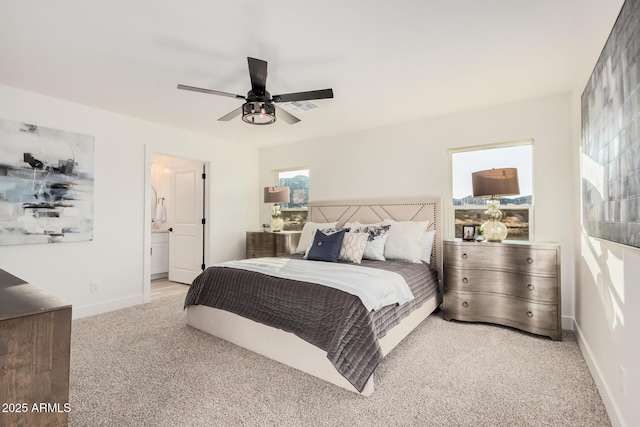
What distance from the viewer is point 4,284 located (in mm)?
1238

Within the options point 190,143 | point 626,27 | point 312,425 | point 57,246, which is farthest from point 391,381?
point 190,143

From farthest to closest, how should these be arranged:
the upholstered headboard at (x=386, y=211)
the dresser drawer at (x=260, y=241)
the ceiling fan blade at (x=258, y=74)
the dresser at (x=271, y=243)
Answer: the dresser drawer at (x=260, y=241)
the dresser at (x=271, y=243)
the upholstered headboard at (x=386, y=211)
the ceiling fan blade at (x=258, y=74)

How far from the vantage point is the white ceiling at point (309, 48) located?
1954mm

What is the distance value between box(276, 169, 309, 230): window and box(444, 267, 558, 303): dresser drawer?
269 cm

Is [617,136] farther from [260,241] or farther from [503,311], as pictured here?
[260,241]

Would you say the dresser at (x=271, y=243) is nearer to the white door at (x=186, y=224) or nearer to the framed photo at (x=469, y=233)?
the white door at (x=186, y=224)

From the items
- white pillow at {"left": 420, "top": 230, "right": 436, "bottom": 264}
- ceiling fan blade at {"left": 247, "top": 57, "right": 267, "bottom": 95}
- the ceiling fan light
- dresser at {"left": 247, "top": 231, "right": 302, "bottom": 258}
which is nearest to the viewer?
ceiling fan blade at {"left": 247, "top": 57, "right": 267, "bottom": 95}

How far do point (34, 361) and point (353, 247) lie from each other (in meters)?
2.77

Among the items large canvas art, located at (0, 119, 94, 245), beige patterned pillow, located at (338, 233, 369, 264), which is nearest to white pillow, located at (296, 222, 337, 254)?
beige patterned pillow, located at (338, 233, 369, 264)

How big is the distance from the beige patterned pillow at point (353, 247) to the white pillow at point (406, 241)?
0.33 meters

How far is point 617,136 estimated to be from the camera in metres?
1.64

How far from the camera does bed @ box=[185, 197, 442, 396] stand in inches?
79.5

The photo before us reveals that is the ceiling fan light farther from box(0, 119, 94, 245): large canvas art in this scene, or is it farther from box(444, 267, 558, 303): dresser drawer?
box(444, 267, 558, 303): dresser drawer

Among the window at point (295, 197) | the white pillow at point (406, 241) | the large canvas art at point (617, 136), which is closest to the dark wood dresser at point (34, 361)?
the large canvas art at point (617, 136)
